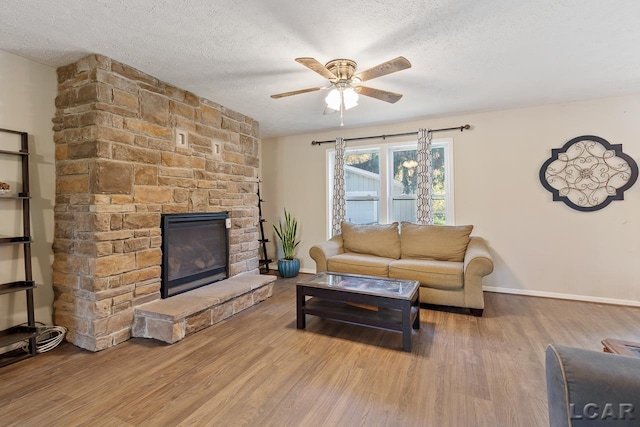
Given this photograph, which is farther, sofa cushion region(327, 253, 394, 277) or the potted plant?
the potted plant

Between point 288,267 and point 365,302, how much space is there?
2368mm

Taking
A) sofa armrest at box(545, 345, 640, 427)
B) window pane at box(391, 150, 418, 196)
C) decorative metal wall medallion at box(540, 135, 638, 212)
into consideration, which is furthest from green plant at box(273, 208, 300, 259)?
sofa armrest at box(545, 345, 640, 427)

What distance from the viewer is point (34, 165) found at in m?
2.47

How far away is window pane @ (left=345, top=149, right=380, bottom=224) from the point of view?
4.68 meters

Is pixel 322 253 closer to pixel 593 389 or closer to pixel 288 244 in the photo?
pixel 288 244

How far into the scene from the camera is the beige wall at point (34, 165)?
2311mm

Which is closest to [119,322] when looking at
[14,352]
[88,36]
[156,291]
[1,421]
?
[156,291]

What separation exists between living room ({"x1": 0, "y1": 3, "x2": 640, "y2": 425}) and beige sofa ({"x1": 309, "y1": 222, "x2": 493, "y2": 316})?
0.26 meters

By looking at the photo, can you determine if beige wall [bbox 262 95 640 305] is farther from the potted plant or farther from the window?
the potted plant

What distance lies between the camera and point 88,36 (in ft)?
7.00

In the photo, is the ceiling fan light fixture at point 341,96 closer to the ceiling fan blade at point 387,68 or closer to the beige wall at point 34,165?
the ceiling fan blade at point 387,68

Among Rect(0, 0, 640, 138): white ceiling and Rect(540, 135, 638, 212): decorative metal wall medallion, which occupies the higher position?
Rect(0, 0, 640, 138): white ceiling

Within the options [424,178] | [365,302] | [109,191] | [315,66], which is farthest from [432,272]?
[109,191]

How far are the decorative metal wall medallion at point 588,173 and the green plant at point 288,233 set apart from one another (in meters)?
3.59
